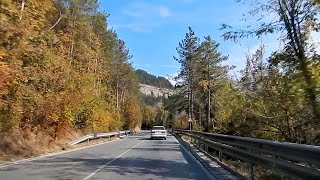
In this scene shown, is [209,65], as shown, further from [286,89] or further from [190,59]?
[286,89]

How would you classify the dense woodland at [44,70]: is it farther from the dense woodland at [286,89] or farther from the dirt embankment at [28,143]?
the dense woodland at [286,89]

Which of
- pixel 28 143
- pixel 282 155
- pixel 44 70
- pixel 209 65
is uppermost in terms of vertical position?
pixel 209 65

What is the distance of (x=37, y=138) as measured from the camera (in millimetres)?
28031

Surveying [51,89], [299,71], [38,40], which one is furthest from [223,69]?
[299,71]

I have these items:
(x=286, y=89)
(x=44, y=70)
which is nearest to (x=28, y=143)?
(x=44, y=70)

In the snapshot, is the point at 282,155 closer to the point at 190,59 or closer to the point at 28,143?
the point at 28,143

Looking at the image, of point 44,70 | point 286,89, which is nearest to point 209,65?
point 44,70

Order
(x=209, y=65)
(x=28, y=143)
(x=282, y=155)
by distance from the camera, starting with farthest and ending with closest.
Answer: (x=209, y=65)
(x=28, y=143)
(x=282, y=155)

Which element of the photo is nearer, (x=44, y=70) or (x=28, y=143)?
(x=28, y=143)

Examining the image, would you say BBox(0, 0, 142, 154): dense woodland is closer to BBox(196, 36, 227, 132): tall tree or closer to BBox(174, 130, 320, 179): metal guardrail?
BBox(174, 130, 320, 179): metal guardrail

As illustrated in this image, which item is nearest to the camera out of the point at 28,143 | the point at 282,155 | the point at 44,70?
the point at 282,155

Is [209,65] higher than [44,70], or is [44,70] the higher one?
[209,65]

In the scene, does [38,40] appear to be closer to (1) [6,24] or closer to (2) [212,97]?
(1) [6,24]

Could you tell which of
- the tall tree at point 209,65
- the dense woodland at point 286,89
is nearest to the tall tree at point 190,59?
the tall tree at point 209,65
